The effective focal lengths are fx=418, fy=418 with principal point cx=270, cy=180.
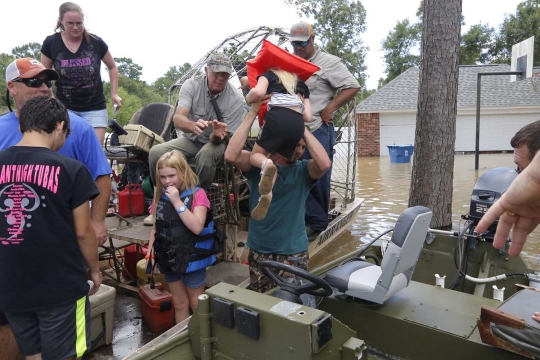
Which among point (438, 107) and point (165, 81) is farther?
point (165, 81)

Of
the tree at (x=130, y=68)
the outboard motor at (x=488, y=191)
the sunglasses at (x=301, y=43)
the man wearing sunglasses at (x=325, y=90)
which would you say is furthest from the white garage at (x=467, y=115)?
the tree at (x=130, y=68)

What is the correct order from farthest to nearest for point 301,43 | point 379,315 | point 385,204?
1. point 385,204
2. point 301,43
3. point 379,315

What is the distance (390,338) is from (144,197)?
3.25 m

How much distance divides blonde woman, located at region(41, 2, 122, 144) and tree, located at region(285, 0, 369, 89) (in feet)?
73.5

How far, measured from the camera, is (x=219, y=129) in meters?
3.54

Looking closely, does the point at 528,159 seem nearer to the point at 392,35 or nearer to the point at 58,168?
the point at 58,168

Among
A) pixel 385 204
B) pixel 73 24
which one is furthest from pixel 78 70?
pixel 385 204

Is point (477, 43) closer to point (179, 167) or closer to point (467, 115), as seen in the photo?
point (467, 115)

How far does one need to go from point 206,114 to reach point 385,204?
235 inches

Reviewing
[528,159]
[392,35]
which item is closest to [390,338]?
[528,159]

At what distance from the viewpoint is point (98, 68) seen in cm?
387

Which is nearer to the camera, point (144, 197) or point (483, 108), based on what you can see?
point (144, 197)

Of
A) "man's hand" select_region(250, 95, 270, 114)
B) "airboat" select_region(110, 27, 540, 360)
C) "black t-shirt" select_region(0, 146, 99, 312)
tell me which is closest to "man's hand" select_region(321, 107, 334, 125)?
"man's hand" select_region(250, 95, 270, 114)

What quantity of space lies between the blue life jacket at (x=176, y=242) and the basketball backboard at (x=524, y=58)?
43.4 ft
